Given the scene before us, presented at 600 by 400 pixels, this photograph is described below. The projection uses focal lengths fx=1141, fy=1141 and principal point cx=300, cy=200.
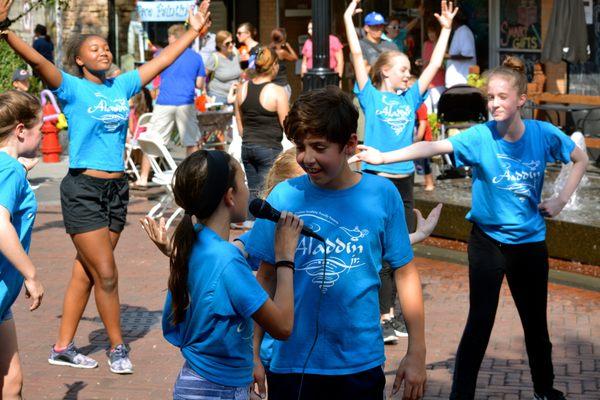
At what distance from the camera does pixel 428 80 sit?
25.8 feet

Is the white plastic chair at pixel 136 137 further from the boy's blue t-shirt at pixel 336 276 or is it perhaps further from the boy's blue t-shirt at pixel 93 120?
the boy's blue t-shirt at pixel 336 276

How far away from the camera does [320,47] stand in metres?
9.91

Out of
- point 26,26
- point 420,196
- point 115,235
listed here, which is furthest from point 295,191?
point 26,26

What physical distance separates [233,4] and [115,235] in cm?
1733

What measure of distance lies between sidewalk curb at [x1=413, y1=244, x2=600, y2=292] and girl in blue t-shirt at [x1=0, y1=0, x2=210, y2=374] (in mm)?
3862

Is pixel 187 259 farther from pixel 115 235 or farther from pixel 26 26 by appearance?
pixel 26 26

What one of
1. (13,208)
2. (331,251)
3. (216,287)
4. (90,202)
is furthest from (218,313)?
(90,202)

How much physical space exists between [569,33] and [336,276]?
473 inches

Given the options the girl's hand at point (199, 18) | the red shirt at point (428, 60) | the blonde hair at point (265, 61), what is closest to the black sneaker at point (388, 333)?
the girl's hand at point (199, 18)

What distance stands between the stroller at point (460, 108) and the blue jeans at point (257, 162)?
3784mm

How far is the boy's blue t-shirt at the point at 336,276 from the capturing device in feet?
13.0

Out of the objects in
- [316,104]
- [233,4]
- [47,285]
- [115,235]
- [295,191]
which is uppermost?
[233,4]

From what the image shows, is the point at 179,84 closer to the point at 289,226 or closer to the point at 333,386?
the point at 333,386

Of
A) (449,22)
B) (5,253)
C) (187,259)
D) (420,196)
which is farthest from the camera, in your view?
(420,196)
